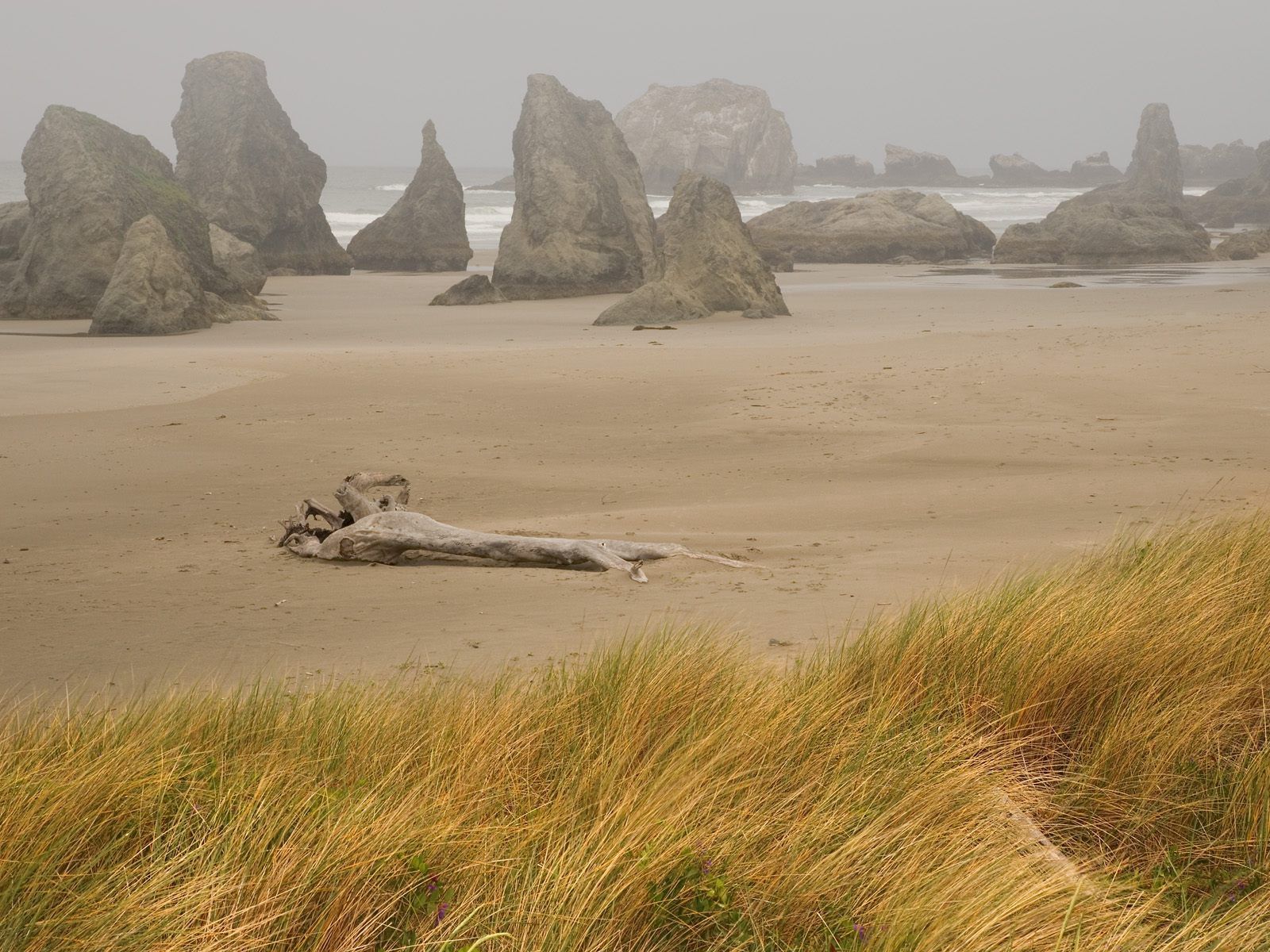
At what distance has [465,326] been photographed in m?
21.8

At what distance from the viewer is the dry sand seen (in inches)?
223

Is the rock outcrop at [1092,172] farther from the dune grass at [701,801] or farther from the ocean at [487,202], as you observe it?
the dune grass at [701,801]

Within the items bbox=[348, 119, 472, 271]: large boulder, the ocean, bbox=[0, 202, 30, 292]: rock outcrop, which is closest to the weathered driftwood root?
bbox=[0, 202, 30, 292]: rock outcrop

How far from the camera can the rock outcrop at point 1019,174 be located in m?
151

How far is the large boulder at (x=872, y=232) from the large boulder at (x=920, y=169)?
106253mm

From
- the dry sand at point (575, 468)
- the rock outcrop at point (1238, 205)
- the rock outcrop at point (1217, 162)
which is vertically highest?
the rock outcrop at point (1217, 162)

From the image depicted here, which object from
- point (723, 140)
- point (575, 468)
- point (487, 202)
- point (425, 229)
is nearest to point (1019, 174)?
point (723, 140)

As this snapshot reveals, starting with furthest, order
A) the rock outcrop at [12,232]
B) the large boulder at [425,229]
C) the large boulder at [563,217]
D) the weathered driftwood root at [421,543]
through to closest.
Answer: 1. the large boulder at [425,229]
2. the large boulder at [563,217]
3. the rock outcrop at [12,232]
4. the weathered driftwood root at [421,543]

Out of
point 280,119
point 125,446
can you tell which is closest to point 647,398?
point 125,446

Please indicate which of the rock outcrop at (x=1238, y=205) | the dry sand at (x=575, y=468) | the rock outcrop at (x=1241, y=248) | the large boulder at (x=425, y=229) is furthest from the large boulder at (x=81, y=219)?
the rock outcrop at (x=1238, y=205)

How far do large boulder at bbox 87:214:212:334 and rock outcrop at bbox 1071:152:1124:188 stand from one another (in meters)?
140

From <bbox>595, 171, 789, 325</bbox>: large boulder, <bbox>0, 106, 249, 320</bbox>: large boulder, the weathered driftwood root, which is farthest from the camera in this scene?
<bbox>0, 106, 249, 320</bbox>: large boulder

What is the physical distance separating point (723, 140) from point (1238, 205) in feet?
263

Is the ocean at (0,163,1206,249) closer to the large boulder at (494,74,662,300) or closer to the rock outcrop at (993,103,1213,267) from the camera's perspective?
the rock outcrop at (993,103,1213,267)
